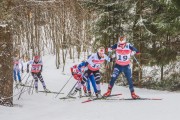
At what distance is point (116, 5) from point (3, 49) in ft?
28.8

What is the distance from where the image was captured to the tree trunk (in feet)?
40.1

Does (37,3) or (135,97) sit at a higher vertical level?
(37,3)

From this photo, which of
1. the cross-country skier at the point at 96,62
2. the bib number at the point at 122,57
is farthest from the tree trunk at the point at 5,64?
the bib number at the point at 122,57

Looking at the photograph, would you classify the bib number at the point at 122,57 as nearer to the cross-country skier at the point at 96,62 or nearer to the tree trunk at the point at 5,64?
the cross-country skier at the point at 96,62

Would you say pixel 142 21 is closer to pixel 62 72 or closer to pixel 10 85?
pixel 10 85

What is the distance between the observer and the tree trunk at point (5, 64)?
1223cm

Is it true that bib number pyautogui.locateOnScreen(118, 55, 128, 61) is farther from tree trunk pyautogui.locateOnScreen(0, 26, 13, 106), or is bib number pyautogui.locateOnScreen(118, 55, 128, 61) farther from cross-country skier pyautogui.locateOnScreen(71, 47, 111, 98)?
→ tree trunk pyautogui.locateOnScreen(0, 26, 13, 106)

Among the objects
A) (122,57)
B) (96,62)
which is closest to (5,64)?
(96,62)

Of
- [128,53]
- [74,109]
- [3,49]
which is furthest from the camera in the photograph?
[128,53]

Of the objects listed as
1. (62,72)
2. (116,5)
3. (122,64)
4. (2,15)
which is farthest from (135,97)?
(62,72)

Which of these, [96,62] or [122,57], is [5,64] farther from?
[122,57]

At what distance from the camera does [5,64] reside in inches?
489

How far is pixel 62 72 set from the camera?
103 feet

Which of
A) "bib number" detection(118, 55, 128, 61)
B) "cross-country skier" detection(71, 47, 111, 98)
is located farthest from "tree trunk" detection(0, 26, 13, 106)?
"bib number" detection(118, 55, 128, 61)
